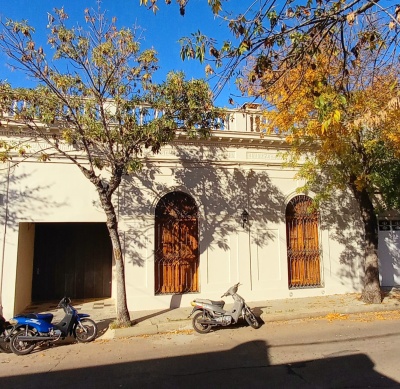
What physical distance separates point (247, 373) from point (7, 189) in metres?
8.41

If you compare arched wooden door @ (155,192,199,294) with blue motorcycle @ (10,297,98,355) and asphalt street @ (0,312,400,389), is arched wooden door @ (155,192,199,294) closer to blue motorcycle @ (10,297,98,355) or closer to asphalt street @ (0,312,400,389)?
asphalt street @ (0,312,400,389)

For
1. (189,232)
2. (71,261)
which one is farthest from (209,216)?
(71,261)

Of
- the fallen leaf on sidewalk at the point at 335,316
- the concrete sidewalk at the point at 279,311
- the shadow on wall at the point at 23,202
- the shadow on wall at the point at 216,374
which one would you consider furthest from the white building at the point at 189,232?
the shadow on wall at the point at 216,374

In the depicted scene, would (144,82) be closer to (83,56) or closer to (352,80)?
(83,56)

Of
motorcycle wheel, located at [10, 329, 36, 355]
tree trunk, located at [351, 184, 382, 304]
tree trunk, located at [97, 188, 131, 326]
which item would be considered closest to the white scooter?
tree trunk, located at [97, 188, 131, 326]

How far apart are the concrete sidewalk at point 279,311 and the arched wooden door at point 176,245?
0.85 metres

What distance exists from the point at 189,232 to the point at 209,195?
138 centimetres

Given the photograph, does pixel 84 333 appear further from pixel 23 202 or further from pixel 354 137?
pixel 354 137

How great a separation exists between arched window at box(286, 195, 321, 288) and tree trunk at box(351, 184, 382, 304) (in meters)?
1.68

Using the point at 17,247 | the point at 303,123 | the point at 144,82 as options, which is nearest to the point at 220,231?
the point at 303,123

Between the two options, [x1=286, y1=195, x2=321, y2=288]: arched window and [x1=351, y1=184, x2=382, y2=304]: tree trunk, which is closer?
[x1=351, y1=184, x2=382, y2=304]: tree trunk

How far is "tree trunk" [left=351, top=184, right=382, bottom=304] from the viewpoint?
35.4 ft

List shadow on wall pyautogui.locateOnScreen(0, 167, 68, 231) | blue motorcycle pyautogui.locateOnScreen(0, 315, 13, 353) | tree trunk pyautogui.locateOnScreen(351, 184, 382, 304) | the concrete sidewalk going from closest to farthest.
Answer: blue motorcycle pyautogui.locateOnScreen(0, 315, 13, 353), the concrete sidewalk, shadow on wall pyautogui.locateOnScreen(0, 167, 68, 231), tree trunk pyautogui.locateOnScreen(351, 184, 382, 304)

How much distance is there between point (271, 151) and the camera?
1260cm
